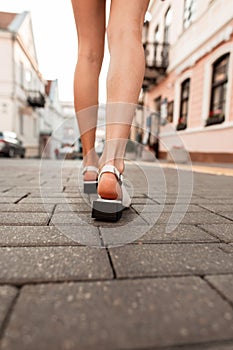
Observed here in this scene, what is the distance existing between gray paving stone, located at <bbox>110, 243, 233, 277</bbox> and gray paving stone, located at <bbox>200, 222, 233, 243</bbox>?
0.09m

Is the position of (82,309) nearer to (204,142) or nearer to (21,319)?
(21,319)

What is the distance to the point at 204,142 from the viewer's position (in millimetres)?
6594

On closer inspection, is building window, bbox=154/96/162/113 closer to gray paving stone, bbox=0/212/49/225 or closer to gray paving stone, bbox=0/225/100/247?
gray paving stone, bbox=0/212/49/225

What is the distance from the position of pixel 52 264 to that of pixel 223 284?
1.19ft

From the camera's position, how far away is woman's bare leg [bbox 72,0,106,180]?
1231mm

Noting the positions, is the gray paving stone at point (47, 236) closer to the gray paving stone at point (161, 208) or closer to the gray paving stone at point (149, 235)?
the gray paving stone at point (149, 235)

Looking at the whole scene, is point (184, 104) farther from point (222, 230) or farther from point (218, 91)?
point (222, 230)

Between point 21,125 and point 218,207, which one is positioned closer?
point 218,207

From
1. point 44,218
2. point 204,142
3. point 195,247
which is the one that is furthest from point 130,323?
point 204,142

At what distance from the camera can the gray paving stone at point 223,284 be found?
0.50m

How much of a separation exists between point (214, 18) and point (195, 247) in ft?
23.3

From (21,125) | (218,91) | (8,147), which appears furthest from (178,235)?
(21,125)

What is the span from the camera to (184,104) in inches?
332

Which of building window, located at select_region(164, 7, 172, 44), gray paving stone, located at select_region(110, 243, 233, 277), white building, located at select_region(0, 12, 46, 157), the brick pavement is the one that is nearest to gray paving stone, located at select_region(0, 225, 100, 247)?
the brick pavement
